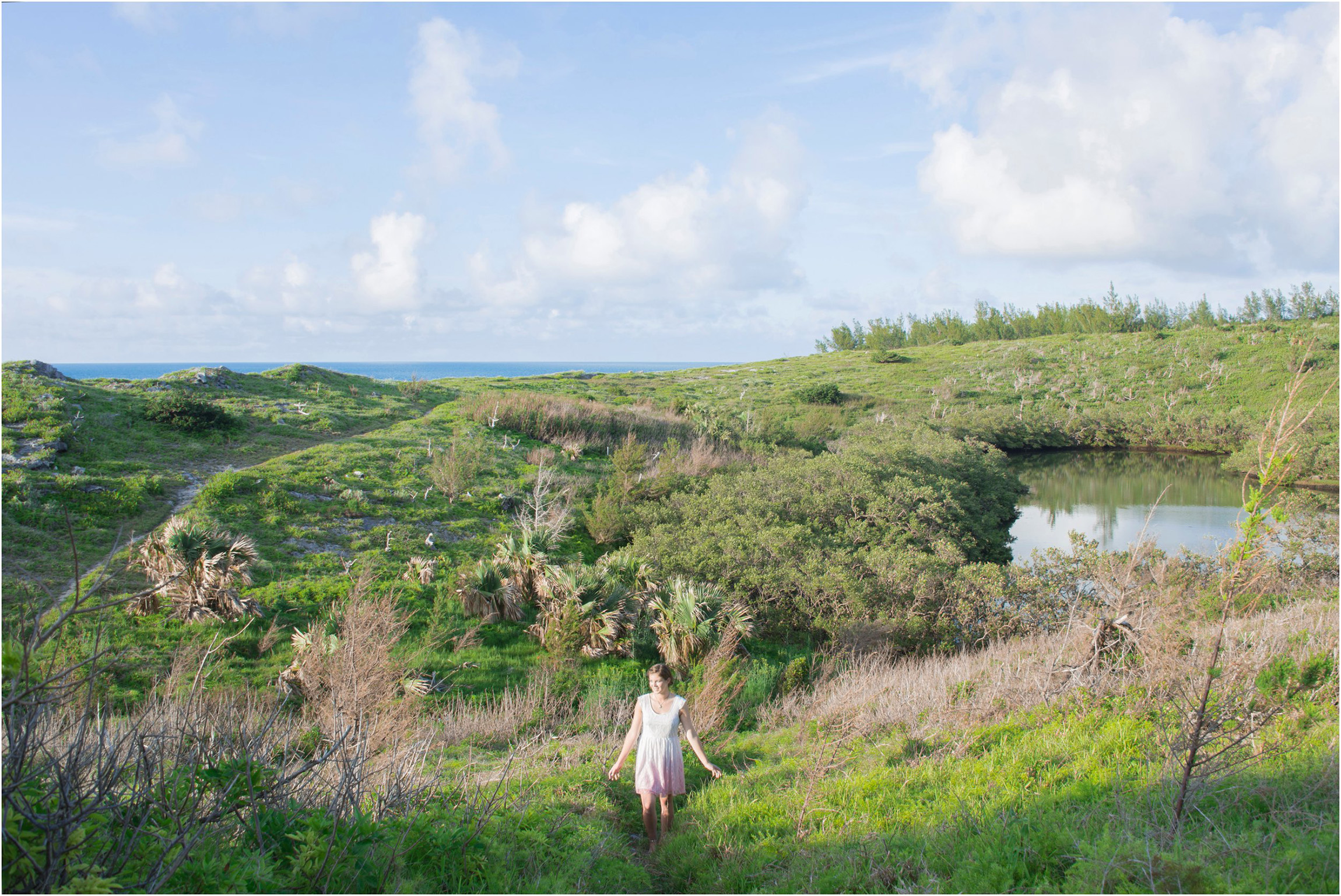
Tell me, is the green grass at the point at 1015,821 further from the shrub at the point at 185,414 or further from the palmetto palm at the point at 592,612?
the shrub at the point at 185,414

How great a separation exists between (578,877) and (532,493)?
14.4m

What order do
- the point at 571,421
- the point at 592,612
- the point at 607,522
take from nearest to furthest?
1. the point at 592,612
2. the point at 607,522
3. the point at 571,421

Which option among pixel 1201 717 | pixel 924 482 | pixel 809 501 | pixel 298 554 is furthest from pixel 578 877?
pixel 924 482

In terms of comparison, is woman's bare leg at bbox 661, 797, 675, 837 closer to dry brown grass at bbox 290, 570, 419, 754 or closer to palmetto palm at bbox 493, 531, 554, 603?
dry brown grass at bbox 290, 570, 419, 754

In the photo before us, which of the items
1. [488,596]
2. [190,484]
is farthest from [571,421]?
[488,596]

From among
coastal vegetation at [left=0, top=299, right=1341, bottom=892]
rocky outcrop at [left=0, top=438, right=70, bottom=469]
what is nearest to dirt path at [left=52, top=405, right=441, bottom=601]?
coastal vegetation at [left=0, top=299, right=1341, bottom=892]

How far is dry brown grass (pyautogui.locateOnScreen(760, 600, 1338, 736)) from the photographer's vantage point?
7.36 m

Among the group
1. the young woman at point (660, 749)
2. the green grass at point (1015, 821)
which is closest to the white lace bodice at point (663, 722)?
the young woman at point (660, 749)

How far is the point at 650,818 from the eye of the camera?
19.7ft

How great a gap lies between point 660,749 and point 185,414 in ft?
63.4

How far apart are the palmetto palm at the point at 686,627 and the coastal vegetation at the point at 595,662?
6 cm

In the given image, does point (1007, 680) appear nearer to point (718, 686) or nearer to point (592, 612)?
point (718, 686)

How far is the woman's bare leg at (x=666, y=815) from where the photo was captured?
19.8 feet

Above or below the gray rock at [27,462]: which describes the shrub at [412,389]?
above
